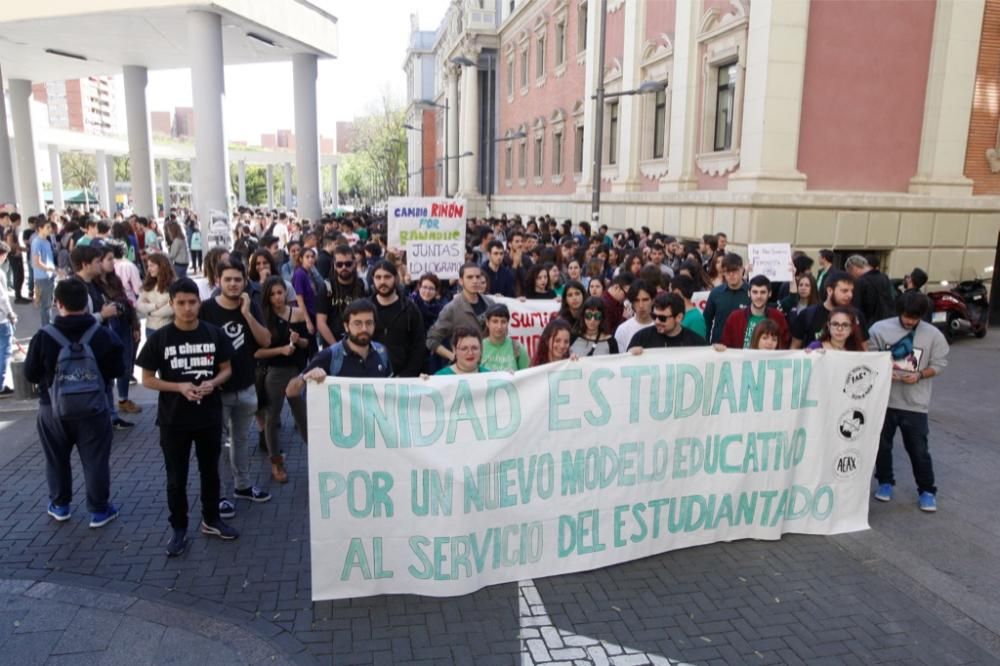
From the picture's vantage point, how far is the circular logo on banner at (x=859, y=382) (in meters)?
5.52

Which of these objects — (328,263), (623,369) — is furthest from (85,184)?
(623,369)

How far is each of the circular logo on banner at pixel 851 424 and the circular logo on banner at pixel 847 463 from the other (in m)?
0.11

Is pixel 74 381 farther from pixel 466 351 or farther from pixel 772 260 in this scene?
pixel 772 260

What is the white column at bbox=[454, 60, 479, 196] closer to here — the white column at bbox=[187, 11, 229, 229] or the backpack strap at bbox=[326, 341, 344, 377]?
the white column at bbox=[187, 11, 229, 229]

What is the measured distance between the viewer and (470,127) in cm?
4519

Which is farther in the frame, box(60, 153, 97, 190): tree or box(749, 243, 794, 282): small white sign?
box(60, 153, 97, 190): tree

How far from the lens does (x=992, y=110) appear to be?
50.2ft

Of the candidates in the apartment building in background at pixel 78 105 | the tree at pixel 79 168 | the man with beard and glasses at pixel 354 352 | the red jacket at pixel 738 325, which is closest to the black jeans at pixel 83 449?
the man with beard and glasses at pixel 354 352

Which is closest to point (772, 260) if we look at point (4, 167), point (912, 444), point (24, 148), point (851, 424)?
point (912, 444)

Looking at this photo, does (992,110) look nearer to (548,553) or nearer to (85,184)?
(548,553)

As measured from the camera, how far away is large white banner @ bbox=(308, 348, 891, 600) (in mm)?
4512

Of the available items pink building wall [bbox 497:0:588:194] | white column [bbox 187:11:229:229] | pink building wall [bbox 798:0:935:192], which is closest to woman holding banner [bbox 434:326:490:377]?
pink building wall [bbox 798:0:935:192]

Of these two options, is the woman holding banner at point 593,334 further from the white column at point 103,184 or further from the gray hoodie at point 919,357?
the white column at point 103,184

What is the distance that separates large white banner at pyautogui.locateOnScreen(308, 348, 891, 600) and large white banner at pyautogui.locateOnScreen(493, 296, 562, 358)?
10.2 ft
